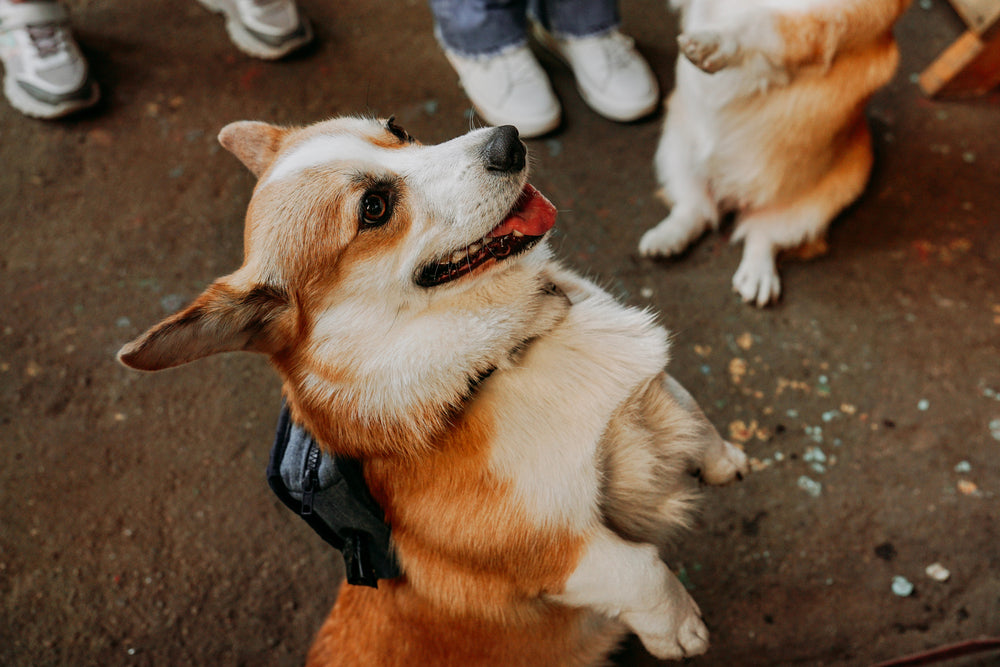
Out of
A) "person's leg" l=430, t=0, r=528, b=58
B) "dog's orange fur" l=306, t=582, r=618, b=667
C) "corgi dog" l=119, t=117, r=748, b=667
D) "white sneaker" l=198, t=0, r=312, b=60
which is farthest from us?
"white sneaker" l=198, t=0, r=312, b=60

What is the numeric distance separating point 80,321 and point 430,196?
174 cm

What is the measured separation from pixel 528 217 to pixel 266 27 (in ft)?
6.84

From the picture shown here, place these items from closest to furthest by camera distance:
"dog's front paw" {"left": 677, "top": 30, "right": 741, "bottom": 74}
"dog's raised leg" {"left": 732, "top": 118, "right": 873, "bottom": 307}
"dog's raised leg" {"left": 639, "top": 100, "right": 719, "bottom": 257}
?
"dog's front paw" {"left": 677, "top": 30, "right": 741, "bottom": 74} → "dog's raised leg" {"left": 732, "top": 118, "right": 873, "bottom": 307} → "dog's raised leg" {"left": 639, "top": 100, "right": 719, "bottom": 257}

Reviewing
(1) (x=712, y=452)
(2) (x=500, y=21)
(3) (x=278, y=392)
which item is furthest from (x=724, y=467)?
(2) (x=500, y=21)

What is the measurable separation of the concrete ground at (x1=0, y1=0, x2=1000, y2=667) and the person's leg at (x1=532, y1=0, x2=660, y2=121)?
0.32ft

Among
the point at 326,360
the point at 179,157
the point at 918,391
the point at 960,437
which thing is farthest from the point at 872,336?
the point at 179,157

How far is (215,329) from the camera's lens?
3.21ft

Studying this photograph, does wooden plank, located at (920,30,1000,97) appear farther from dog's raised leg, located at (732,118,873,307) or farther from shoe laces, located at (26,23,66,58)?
shoe laces, located at (26,23,66,58)

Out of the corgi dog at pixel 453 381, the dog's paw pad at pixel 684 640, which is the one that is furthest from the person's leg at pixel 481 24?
the dog's paw pad at pixel 684 640

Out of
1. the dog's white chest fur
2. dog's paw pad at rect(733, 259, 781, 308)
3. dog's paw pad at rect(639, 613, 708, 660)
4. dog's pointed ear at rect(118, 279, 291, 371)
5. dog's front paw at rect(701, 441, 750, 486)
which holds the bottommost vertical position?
dog's paw pad at rect(733, 259, 781, 308)

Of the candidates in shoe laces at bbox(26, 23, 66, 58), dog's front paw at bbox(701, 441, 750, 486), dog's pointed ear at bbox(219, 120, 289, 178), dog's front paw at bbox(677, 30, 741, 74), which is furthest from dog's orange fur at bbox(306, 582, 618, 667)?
shoe laces at bbox(26, 23, 66, 58)

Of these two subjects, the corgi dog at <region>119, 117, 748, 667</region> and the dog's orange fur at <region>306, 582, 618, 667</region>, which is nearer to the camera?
the corgi dog at <region>119, 117, 748, 667</region>

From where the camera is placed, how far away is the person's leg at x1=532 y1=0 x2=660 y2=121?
2.54 meters

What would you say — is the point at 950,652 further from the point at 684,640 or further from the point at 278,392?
the point at 278,392
